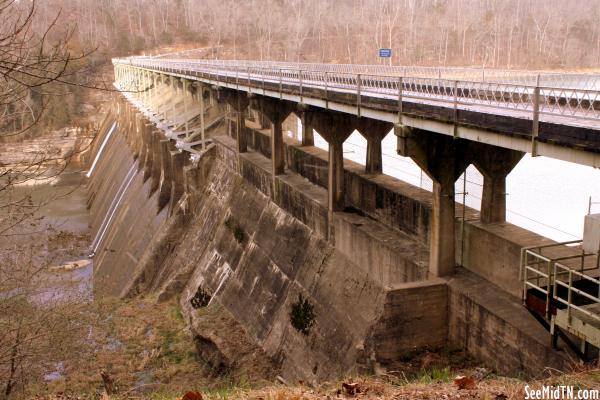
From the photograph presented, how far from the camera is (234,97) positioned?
86.3 feet

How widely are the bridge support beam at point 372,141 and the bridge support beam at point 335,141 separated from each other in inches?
19.0

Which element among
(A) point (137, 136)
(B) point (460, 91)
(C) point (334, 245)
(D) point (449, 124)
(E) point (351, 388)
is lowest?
(A) point (137, 136)

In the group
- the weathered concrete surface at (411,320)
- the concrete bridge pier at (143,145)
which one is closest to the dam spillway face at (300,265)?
the weathered concrete surface at (411,320)

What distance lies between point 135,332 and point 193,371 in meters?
3.86

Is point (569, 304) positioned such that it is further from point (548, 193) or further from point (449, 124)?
point (548, 193)

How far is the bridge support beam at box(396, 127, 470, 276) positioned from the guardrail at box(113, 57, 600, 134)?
2.70 ft

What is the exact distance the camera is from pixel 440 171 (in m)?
11.4

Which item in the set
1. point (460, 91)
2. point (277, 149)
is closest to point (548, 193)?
point (277, 149)

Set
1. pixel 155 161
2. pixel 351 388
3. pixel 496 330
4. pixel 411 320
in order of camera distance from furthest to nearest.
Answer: pixel 155 161 → pixel 411 320 → pixel 496 330 → pixel 351 388

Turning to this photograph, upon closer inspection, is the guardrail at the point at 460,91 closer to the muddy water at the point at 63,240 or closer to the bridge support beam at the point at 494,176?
the bridge support beam at the point at 494,176

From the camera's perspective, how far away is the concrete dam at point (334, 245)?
35.8ft

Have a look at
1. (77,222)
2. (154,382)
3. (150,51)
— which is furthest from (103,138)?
(154,382)

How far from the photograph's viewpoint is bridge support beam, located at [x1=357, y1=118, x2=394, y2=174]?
16344 millimetres

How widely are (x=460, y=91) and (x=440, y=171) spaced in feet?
5.02
